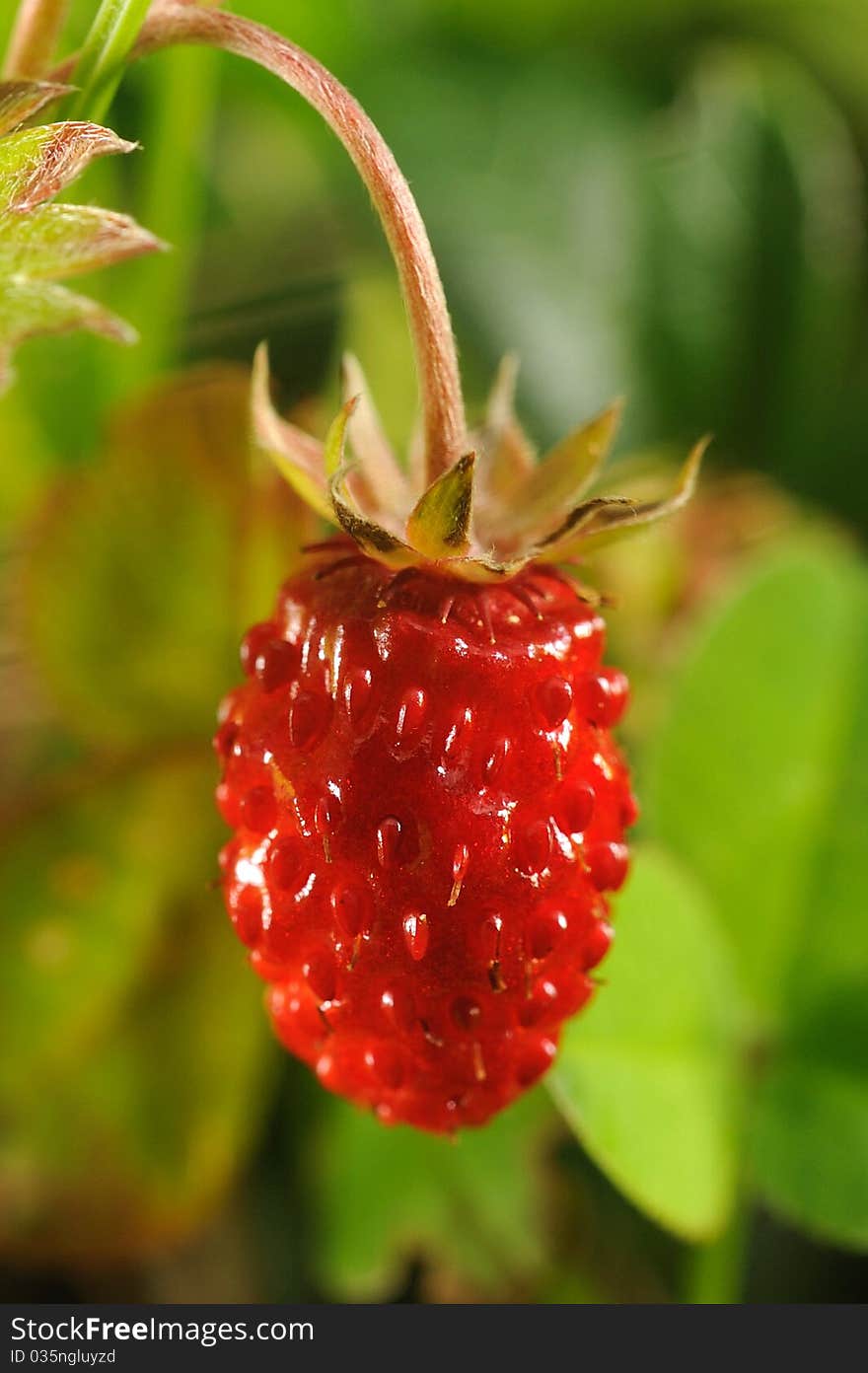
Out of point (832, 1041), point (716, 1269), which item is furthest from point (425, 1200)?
point (832, 1041)

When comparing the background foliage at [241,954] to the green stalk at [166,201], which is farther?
the green stalk at [166,201]

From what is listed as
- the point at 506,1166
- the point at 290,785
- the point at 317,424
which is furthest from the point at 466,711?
the point at 506,1166

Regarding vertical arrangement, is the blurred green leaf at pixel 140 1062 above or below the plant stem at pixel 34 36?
below

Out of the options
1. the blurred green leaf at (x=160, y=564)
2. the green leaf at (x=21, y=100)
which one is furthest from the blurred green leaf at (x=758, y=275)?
the green leaf at (x=21, y=100)

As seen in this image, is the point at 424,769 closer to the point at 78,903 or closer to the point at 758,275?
the point at 78,903

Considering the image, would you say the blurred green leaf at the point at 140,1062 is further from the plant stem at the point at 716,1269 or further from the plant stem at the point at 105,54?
the plant stem at the point at 105,54

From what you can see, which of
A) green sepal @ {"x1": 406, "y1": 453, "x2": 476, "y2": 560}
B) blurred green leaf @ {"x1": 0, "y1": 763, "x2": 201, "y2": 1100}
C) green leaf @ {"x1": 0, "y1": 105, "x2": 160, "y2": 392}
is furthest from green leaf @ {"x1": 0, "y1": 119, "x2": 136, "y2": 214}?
blurred green leaf @ {"x1": 0, "y1": 763, "x2": 201, "y2": 1100}

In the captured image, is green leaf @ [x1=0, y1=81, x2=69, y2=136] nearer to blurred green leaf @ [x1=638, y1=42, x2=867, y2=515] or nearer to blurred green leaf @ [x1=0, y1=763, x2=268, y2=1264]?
blurred green leaf @ [x1=0, y1=763, x2=268, y2=1264]
